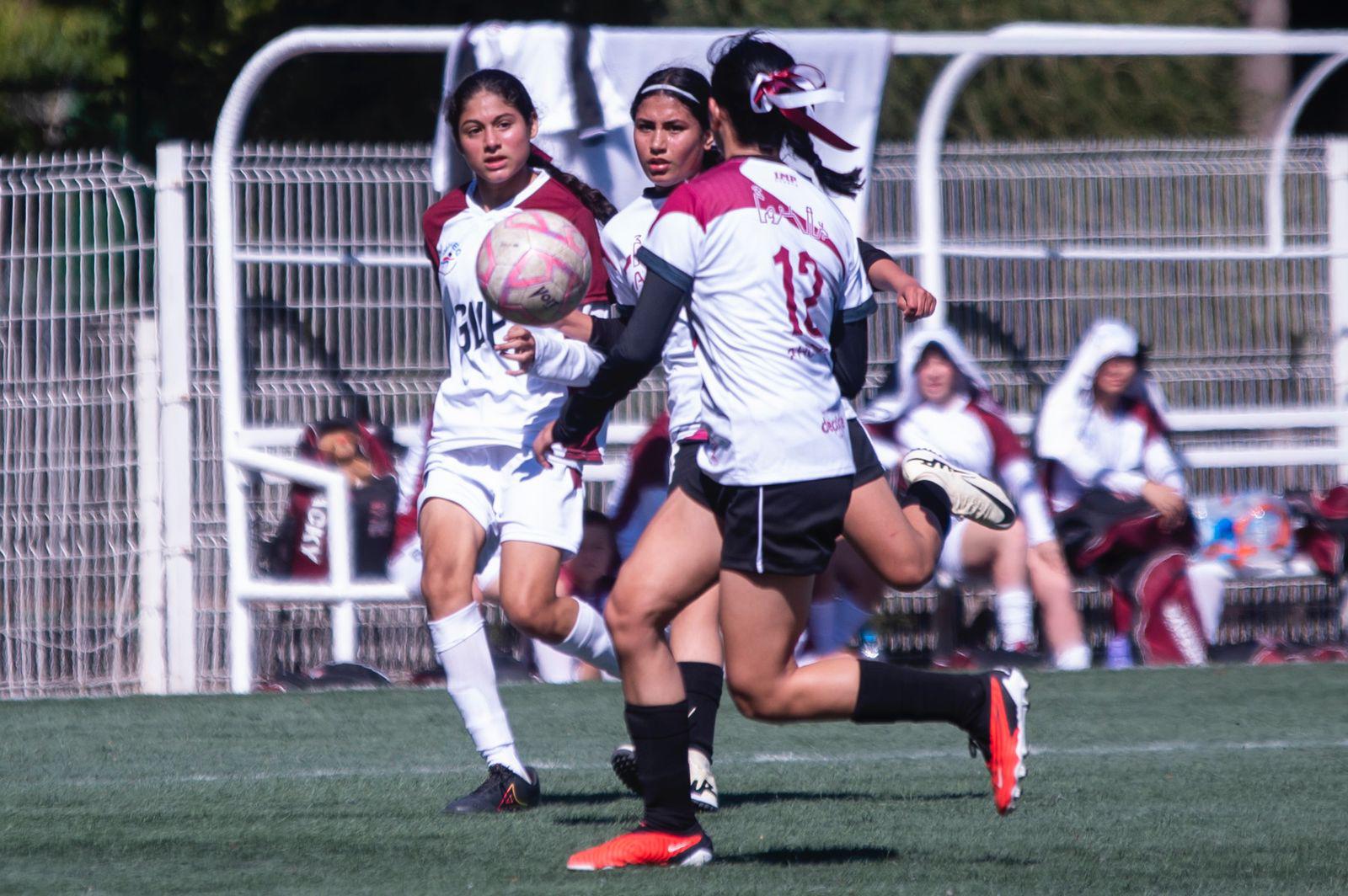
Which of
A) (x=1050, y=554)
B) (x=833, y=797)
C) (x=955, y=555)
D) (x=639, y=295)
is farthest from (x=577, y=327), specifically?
Result: (x=1050, y=554)

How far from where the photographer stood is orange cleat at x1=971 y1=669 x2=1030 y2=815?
4.50 metres

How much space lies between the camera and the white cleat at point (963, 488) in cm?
512

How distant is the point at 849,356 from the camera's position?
4691mm

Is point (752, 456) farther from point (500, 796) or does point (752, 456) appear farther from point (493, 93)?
point (493, 93)

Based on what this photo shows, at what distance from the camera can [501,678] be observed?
927cm

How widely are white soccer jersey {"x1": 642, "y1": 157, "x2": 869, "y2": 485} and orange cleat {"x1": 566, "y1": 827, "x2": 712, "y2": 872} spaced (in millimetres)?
811

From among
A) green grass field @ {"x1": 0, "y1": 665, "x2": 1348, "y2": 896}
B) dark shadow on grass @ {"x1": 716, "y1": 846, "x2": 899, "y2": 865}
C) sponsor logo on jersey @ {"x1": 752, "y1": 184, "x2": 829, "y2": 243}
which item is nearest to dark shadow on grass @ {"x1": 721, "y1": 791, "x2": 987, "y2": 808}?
green grass field @ {"x1": 0, "y1": 665, "x2": 1348, "y2": 896}

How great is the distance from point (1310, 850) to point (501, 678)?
514 centimetres

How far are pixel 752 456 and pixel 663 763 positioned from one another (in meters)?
0.72

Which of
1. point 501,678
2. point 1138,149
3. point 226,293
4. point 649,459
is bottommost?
point 501,678

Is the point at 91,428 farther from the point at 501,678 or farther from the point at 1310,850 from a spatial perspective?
the point at 1310,850

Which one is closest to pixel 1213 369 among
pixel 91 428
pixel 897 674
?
pixel 91 428

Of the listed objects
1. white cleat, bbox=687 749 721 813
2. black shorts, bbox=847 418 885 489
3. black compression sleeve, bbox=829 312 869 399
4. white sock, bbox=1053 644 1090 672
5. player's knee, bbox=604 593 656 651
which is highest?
black compression sleeve, bbox=829 312 869 399

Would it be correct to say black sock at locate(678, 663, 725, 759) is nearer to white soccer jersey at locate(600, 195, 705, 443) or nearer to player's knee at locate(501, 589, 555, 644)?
player's knee at locate(501, 589, 555, 644)
